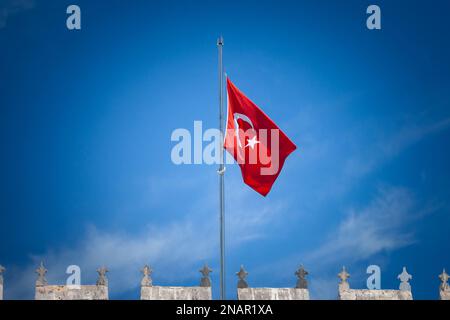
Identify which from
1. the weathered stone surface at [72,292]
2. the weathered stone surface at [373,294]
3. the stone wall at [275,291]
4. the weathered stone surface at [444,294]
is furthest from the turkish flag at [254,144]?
the weathered stone surface at [444,294]

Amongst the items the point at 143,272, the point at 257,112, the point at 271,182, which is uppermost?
the point at 257,112

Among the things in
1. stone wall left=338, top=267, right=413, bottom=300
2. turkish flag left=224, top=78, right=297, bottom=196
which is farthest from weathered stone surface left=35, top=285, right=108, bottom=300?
stone wall left=338, top=267, right=413, bottom=300

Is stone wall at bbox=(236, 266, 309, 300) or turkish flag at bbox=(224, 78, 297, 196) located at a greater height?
turkish flag at bbox=(224, 78, 297, 196)

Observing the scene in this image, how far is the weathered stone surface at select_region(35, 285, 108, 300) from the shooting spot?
1804 inches

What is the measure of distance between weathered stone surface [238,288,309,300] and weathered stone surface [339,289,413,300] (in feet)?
8.52

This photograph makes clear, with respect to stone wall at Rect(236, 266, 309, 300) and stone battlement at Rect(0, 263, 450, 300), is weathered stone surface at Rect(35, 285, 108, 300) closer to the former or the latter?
stone battlement at Rect(0, 263, 450, 300)
